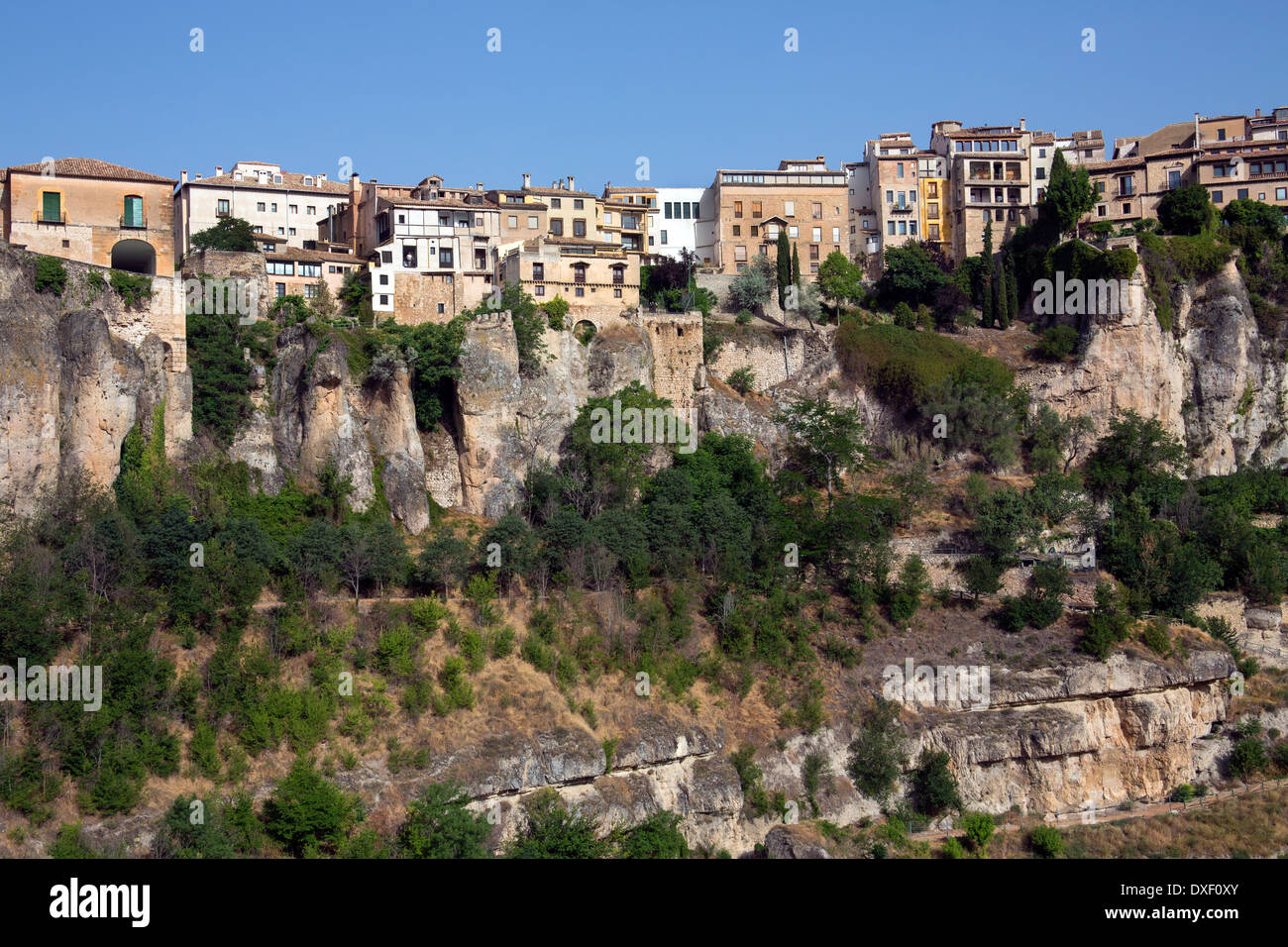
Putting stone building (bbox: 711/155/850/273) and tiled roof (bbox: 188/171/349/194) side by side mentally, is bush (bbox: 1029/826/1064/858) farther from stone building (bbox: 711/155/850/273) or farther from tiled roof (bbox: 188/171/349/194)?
tiled roof (bbox: 188/171/349/194)

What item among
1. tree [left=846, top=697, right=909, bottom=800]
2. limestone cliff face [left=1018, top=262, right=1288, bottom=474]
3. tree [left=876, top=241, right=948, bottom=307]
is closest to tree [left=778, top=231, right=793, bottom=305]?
tree [left=876, top=241, right=948, bottom=307]

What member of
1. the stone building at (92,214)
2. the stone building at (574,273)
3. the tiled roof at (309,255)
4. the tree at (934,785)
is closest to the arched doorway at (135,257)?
the stone building at (92,214)

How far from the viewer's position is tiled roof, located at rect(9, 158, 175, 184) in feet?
172

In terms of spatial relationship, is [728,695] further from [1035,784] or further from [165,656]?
[165,656]

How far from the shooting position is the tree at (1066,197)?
67.1 metres

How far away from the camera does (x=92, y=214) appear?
52.9m

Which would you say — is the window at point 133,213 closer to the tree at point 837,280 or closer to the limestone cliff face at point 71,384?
the limestone cliff face at point 71,384

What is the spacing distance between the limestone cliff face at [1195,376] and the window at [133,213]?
3682 cm

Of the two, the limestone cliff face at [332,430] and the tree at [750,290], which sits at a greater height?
the tree at [750,290]

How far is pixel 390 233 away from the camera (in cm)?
5894

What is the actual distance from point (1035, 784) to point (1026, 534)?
9540 mm

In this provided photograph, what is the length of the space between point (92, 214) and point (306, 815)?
2766 cm

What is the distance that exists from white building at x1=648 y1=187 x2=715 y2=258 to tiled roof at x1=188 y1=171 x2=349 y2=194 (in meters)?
15.9
